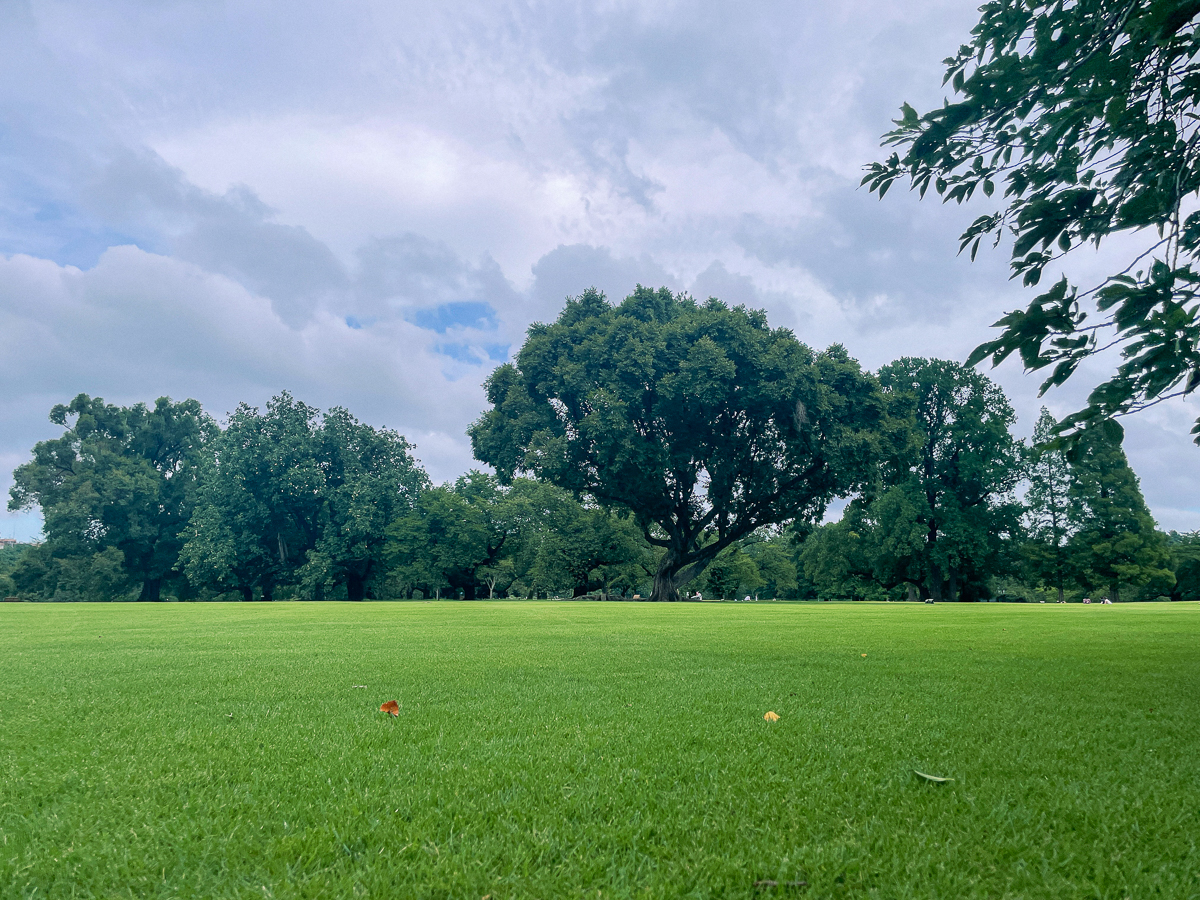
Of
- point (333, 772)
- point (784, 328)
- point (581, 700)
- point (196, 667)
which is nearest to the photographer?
point (333, 772)

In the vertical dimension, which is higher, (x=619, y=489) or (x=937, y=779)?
(x=619, y=489)

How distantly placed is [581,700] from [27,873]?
258cm

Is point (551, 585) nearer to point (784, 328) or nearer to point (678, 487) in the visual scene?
point (678, 487)

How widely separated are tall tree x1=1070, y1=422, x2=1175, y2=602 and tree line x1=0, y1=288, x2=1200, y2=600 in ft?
0.56

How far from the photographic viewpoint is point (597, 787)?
2320 mm

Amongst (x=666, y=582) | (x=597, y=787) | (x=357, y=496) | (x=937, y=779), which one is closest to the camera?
(x=597, y=787)

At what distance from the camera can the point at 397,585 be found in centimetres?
5181

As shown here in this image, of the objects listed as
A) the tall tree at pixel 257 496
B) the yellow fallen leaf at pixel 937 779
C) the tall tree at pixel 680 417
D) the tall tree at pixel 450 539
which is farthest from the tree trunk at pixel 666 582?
the yellow fallen leaf at pixel 937 779

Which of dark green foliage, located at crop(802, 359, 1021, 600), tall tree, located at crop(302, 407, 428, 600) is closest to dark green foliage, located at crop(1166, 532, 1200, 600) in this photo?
dark green foliage, located at crop(802, 359, 1021, 600)

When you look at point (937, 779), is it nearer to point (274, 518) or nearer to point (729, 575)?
point (274, 518)

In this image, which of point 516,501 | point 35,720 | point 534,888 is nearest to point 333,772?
A: point 534,888

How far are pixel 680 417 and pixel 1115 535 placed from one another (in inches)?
1416

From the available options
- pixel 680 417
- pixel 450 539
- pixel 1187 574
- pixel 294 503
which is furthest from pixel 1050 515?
pixel 294 503

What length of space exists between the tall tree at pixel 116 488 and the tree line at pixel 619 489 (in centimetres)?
16
